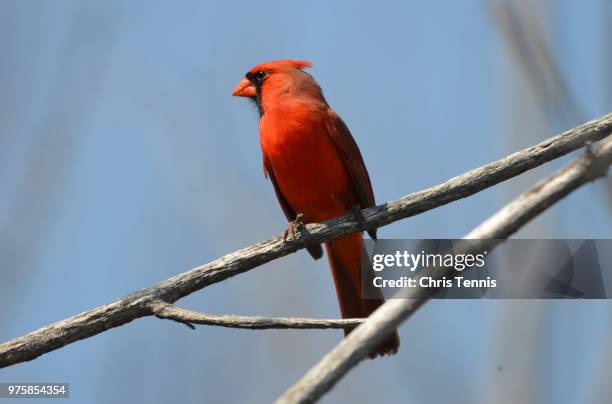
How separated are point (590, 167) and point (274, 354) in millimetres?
2271

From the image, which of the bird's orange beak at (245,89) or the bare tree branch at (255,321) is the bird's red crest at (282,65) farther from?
the bare tree branch at (255,321)

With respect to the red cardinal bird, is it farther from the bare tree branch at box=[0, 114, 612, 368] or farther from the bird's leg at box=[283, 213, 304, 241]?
the bare tree branch at box=[0, 114, 612, 368]

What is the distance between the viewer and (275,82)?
505 centimetres

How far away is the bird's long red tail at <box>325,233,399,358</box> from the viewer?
454 centimetres

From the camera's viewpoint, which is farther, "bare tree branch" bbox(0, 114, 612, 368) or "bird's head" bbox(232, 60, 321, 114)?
"bird's head" bbox(232, 60, 321, 114)

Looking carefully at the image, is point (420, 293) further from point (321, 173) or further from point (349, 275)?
point (349, 275)

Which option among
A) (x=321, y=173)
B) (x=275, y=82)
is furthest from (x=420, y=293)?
(x=275, y=82)

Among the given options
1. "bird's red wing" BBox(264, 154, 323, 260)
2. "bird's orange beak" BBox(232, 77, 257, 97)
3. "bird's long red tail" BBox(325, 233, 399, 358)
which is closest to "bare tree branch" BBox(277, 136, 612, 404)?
"bird's long red tail" BBox(325, 233, 399, 358)

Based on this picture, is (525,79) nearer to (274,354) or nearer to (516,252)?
(516,252)

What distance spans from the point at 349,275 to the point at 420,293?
2745 mm

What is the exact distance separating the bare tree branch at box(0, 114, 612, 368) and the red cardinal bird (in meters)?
1.02

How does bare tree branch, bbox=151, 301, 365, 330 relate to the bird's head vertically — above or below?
below

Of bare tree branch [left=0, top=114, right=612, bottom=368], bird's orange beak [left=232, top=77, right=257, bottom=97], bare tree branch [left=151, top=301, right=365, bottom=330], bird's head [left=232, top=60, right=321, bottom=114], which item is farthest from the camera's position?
bird's orange beak [left=232, top=77, right=257, bottom=97]

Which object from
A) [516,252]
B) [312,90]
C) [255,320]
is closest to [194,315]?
[255,320]
